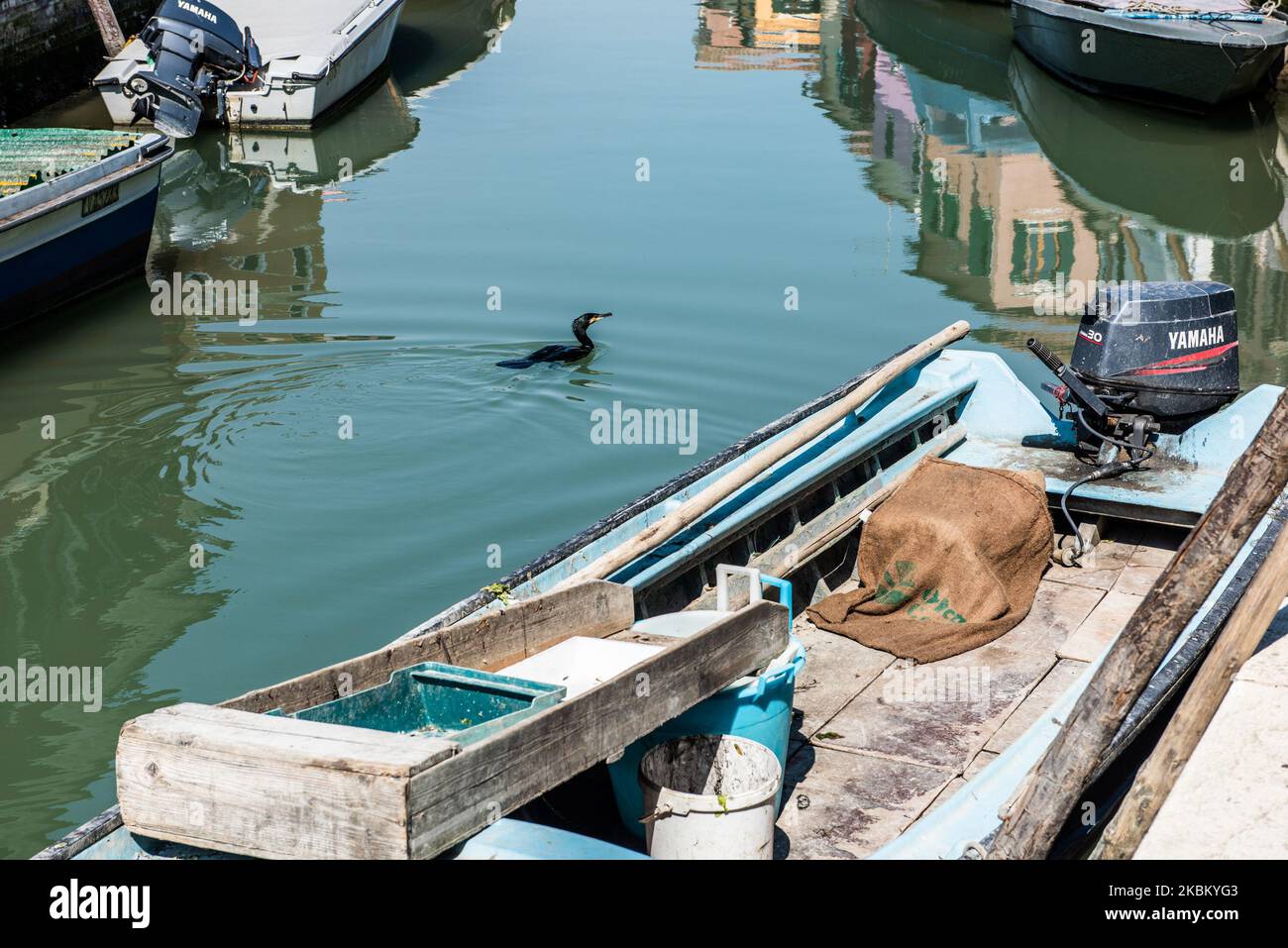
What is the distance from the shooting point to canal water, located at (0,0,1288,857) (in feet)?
26.7

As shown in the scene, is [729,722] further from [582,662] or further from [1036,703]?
[1036,703]

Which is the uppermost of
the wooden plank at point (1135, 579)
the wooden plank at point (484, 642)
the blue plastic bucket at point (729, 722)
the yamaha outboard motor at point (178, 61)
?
the yamaha outboard motor at point (178, 61)

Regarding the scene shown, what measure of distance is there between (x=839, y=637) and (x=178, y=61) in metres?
12.8

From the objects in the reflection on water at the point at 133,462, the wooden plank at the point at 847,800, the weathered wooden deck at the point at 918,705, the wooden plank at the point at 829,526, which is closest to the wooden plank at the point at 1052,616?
the weathered wooden deck at the point at 918,705

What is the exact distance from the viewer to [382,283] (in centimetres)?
→ 1302

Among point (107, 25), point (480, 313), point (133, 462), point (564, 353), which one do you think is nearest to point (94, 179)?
point (480, 313)

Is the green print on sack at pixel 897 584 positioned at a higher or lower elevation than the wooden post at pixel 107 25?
lower

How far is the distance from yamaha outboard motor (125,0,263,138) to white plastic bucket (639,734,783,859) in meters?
13.8

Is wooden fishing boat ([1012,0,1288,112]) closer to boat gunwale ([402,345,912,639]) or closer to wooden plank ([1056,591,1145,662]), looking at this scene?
boat gunwale ([402,345,912,639])
